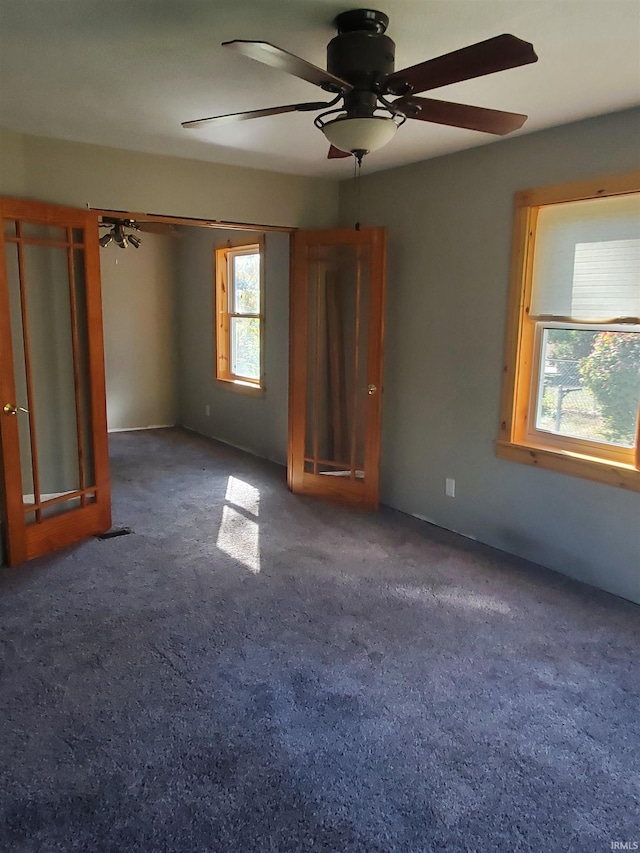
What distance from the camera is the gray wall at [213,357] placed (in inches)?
224

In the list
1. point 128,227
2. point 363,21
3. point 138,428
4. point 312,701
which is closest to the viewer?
point 363,21

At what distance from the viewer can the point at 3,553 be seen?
3.54 meters

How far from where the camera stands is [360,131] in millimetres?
2023

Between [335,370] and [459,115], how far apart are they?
2774 mm

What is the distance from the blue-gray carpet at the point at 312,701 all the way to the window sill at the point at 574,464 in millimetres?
624

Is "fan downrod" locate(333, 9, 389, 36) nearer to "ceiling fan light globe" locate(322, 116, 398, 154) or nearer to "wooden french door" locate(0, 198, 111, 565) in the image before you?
"ceiling fan light globe" locate(322, 116, 398, 154)

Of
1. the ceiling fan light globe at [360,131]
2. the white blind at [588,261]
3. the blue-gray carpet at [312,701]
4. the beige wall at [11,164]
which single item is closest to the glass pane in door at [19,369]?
the beige wall at [11,164]

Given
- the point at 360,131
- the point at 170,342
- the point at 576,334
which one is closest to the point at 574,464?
the point at 576,334

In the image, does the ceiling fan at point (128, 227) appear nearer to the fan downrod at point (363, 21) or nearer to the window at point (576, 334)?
the window at point (576, 334)

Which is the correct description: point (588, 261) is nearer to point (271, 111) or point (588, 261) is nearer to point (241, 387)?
point (271, 111)

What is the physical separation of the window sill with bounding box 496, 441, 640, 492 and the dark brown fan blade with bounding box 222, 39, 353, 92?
2336mm

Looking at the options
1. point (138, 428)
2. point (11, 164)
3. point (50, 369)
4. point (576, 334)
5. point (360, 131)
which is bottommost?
point (138, 428)

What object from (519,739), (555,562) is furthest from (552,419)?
(519,739)

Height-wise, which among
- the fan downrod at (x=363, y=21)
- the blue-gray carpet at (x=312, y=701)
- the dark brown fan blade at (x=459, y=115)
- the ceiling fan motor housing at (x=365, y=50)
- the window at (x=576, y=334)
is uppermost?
the fan downrod at (x=363, y=21)
